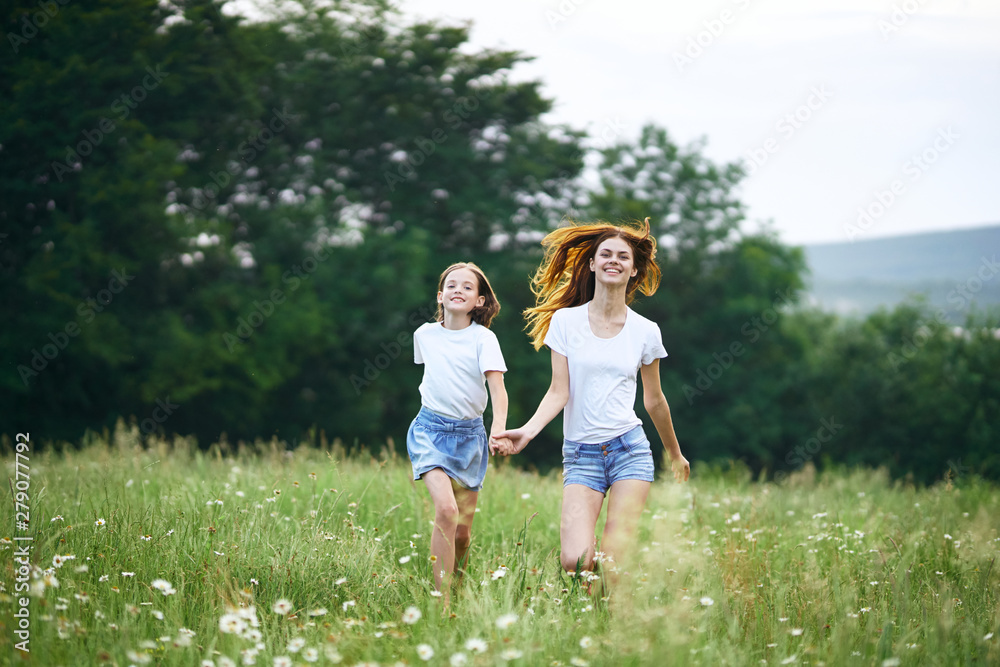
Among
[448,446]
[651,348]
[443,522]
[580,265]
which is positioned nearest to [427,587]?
[443,522]

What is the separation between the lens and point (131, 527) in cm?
429

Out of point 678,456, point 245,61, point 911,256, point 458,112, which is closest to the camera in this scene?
point 678,456

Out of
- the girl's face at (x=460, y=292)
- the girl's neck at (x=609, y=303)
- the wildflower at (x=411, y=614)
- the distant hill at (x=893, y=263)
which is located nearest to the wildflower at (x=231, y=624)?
the wildflower at (x=411, y=614)

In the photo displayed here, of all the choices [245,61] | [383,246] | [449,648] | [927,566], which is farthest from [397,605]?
[245,61]

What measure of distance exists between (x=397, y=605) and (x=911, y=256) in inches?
7680

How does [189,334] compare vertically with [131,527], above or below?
below

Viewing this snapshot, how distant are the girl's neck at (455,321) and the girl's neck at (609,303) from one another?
29.0 inches

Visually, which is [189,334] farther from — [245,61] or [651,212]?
[651,212]

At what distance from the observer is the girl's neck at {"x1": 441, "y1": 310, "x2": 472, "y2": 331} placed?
4.63 m

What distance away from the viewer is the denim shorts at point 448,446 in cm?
435

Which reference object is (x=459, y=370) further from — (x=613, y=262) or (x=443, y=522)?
(x=613, y=262)

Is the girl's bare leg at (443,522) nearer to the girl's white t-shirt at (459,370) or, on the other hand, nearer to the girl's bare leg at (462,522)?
the girl's bare leg at (462,522)

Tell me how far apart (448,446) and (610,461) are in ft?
2.87

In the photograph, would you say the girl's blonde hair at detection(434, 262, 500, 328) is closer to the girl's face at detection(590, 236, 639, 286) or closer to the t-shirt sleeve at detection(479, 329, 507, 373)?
the t-shirt sleeve at detection(479, 329, 507, 373)
